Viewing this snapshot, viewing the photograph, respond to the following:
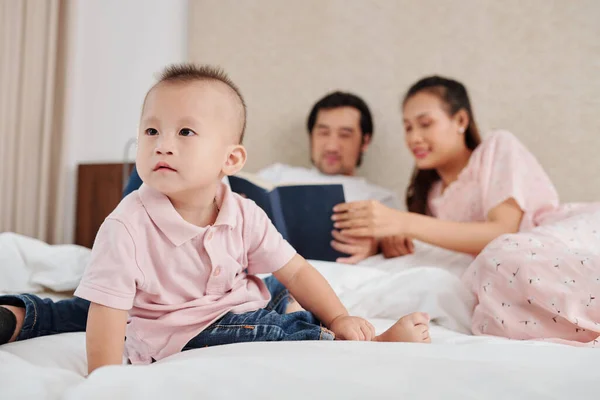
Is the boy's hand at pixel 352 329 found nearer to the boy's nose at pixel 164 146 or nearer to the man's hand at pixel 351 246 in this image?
the boy's nose at pixel 164 146

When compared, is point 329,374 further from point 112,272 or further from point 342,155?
point 342,155

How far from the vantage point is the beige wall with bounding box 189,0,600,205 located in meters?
1.84

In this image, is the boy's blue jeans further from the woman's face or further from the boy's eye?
the woman's face

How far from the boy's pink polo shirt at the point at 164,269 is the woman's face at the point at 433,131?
102cm

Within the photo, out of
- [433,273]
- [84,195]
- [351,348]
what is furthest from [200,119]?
[84,195]

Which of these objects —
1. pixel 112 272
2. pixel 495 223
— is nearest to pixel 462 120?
pixel 495 223

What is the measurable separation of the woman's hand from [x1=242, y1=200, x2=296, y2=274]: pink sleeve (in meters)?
0.58

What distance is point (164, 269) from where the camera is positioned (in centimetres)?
72

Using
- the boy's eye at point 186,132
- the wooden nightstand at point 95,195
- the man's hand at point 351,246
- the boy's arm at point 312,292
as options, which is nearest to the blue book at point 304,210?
the man's hand at point 351,246

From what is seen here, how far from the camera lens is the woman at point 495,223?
2.71 ft

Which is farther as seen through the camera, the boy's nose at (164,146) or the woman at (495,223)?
the woman at (495,223)

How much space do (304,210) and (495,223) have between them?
515mm

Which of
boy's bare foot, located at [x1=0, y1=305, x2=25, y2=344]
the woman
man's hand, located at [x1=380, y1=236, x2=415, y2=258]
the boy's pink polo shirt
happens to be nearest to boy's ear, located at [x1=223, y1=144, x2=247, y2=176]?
the boy's pink polo shirt

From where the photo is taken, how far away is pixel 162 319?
27.8 inches
